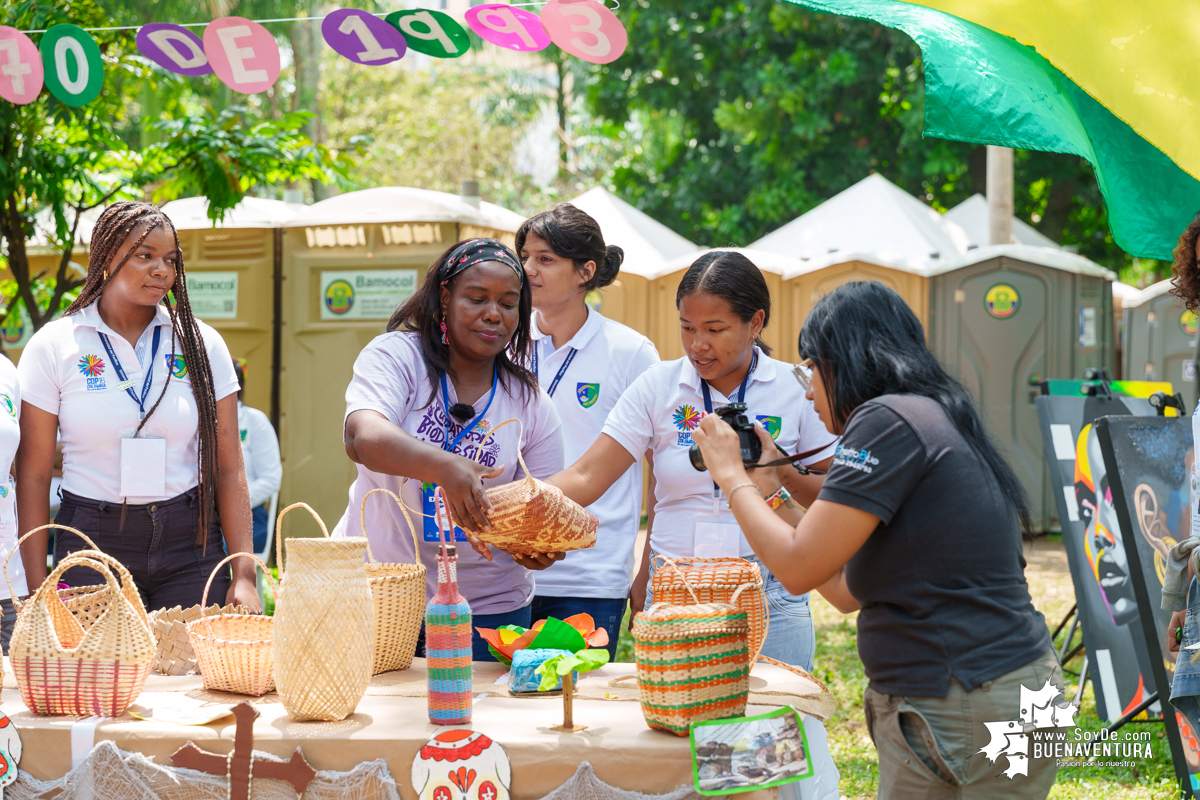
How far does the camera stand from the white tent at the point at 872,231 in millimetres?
10273

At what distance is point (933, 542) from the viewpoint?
1779mm

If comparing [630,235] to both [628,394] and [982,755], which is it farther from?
[982,755]

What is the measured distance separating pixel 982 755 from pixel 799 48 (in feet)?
40.0

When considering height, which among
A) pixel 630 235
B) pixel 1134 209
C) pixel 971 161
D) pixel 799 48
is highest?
pixel 799 48

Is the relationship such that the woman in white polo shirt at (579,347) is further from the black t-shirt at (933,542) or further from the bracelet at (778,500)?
the black t-shirt at (933,542)

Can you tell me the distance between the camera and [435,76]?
84.7 ft

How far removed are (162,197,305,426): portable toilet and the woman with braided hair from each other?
526 cm

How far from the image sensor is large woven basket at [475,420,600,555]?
6.74ft

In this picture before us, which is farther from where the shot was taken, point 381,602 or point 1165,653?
point 1165,653

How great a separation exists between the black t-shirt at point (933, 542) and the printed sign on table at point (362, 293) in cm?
608

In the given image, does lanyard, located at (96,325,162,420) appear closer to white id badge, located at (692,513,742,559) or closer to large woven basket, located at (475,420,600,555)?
large woven basket, located at (475,420,600,555)

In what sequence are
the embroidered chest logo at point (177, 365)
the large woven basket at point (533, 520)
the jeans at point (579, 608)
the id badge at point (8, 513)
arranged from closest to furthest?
the large woven basket at point (533, 520) < the id badge at point (8, 513) < the embroidered chest logo at point (177, 365) < the jeans at point (579, 608)

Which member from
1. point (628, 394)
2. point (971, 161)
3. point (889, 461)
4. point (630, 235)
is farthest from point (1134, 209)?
point (971, 161)

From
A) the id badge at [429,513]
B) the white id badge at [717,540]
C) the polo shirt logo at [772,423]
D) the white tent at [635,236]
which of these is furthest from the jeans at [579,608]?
the white tent at [635,236]
